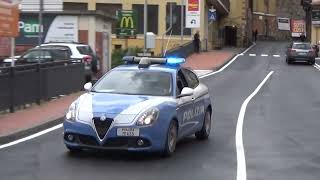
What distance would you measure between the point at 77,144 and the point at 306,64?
41.0 m

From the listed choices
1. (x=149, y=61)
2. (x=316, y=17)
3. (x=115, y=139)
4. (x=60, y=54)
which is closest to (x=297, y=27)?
(x=316, y=17)

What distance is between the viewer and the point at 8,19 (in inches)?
677

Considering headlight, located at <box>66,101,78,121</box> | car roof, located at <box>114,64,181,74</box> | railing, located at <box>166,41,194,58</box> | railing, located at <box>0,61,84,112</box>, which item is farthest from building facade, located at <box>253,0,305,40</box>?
headlight, located at <box>66,101,78,121</box>

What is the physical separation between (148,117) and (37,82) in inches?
341

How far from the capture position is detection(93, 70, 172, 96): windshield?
1123cm

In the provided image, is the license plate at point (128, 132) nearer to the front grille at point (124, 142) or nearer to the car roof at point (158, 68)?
the front grille at point (124, 142)

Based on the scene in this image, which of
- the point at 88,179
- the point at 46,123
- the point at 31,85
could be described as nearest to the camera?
the point at 88,179

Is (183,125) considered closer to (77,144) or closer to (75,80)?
(77,144)

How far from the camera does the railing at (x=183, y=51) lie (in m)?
44.4

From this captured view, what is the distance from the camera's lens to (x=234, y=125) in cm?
1541

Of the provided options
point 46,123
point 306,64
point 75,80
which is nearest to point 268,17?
point 306,64

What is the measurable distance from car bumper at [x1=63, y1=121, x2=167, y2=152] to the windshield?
105 centimetres

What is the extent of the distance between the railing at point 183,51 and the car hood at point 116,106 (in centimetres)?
3256

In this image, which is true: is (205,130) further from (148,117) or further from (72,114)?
(72,114)
